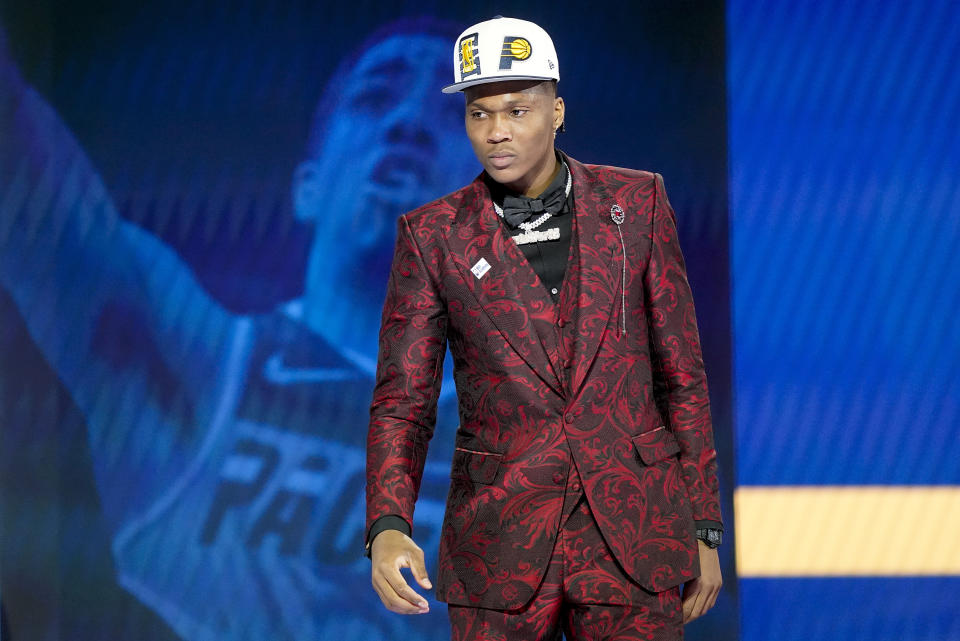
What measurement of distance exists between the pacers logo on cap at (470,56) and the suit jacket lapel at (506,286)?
238mm

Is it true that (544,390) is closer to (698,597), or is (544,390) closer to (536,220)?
(536,220)

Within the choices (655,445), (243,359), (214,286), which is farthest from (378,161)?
(655,445)

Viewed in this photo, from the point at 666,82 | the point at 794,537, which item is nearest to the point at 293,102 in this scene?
the point at 666,82

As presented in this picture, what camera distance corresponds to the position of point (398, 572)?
190cm

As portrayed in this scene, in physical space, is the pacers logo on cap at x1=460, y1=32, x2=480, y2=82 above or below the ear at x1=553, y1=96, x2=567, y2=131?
above

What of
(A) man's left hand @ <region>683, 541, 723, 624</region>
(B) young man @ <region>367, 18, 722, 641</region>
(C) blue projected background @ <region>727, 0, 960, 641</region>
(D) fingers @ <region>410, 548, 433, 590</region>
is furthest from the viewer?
(C) blue projected background @ <region>727, 0, 960, 641</region>

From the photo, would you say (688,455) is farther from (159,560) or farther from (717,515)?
(159,560)

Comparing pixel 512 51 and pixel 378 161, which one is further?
pixel 378 161

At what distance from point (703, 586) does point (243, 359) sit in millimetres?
2437

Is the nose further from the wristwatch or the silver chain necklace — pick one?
the wristwatch

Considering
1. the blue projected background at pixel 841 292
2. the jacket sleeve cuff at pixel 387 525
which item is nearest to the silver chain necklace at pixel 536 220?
the jacket sleeve cuff at pixel 387 525

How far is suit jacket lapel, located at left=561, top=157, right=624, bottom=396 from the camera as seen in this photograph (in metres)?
2.01

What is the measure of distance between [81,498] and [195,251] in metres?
0.99

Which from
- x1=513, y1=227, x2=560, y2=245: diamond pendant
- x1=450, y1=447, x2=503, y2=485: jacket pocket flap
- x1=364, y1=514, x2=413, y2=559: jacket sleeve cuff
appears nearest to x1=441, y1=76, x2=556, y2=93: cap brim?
x1=513, y1=227, x2=560, y2=245: diamond pendant
